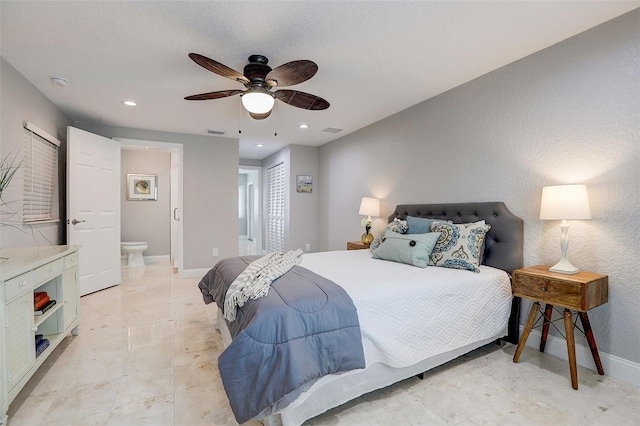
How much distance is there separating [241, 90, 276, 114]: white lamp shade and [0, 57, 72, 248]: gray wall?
1962 millimetres

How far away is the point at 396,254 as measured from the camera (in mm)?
2617

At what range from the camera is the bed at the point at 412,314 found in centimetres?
159

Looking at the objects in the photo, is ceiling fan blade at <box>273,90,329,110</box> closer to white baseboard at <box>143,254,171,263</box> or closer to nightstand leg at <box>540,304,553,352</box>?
nightstand leg at <box>540,304,553,352</box>

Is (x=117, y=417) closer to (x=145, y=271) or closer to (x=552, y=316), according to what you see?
(x=552, y=316)

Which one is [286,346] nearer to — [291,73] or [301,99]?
[291,73]

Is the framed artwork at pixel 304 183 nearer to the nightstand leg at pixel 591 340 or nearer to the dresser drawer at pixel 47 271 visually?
the dresser drawer at pixel 47 271

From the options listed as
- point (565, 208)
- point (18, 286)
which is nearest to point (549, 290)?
point (565, 208)

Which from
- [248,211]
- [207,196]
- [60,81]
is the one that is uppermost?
[60,81]

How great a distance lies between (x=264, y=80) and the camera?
2.24m

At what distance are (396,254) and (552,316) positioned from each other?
1.27 metres

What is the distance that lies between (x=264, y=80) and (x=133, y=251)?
472 centimetres

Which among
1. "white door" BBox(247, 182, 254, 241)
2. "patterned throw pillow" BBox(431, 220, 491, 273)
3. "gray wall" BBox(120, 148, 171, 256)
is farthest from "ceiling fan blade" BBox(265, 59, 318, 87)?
"white door" BBox(247, 182, 254, 241)

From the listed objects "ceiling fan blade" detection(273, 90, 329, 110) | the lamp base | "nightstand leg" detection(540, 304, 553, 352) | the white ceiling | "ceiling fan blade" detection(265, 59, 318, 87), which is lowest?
"nightstand leg" detection(540, 304, 553, 352)

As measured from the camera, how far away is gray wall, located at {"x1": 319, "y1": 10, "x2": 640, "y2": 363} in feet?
6.35
